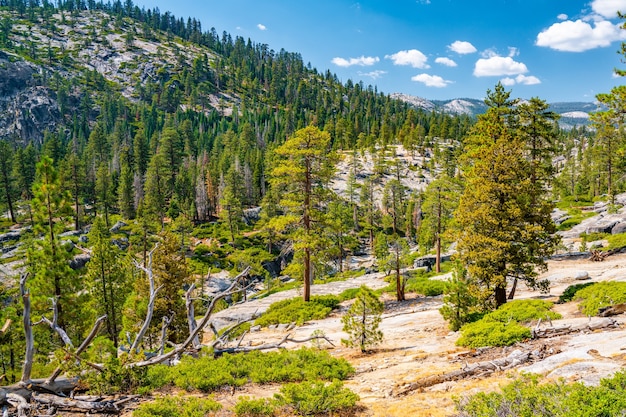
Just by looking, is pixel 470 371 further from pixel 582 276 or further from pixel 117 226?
pixel 117 226

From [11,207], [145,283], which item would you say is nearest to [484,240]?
[145,283]

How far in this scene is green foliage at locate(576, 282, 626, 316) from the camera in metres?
12.8

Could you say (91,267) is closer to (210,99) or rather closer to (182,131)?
(182,131)

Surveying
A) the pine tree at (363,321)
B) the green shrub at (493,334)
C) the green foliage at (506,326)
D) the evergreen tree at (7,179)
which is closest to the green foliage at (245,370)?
the pine tree at (363,321)

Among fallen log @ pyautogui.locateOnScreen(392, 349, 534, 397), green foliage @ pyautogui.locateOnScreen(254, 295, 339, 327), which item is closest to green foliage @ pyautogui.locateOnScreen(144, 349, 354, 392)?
fallen log @ pyautogui.locateOnScreen(392, 349, 534, 397)

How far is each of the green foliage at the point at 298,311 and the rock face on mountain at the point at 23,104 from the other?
170905mm

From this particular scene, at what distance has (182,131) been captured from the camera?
12675 centimetres

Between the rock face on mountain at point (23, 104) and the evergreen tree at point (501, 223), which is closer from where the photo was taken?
the evergreen tree at point (501, 223)

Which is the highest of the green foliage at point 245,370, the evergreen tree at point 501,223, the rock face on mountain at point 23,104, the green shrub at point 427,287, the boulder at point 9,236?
the rock face on mountain at point 23,104

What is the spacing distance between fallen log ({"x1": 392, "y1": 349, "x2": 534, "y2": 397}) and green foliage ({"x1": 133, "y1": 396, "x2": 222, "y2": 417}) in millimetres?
4362

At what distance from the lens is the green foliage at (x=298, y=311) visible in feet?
76.0

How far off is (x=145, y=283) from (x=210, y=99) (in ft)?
603

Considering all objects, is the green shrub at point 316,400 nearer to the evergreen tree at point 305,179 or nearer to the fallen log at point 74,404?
the fallen log at point 74,404

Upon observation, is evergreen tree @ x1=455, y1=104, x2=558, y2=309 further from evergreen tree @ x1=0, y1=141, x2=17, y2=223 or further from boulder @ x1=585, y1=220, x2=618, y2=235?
evergreen tree @ x1=0, y1=141, x2=17, y2=223
